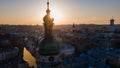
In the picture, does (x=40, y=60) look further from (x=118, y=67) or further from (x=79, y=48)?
(x=79, y=48)

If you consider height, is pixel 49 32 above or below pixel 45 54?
above

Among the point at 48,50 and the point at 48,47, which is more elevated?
the point at 48,47

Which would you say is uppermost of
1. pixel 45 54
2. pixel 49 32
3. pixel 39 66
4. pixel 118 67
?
pixel 49 32

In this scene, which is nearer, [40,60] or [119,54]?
[40,60]

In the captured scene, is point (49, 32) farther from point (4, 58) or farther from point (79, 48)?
point (79, 48)

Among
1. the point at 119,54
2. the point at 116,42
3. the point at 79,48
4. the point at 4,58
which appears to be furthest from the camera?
the point at 116,42

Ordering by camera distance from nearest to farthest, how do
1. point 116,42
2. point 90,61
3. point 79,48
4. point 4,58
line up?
point 90,61, point 4,58, point 79,48, point 116,42

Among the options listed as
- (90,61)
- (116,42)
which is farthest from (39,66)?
(116,42)
